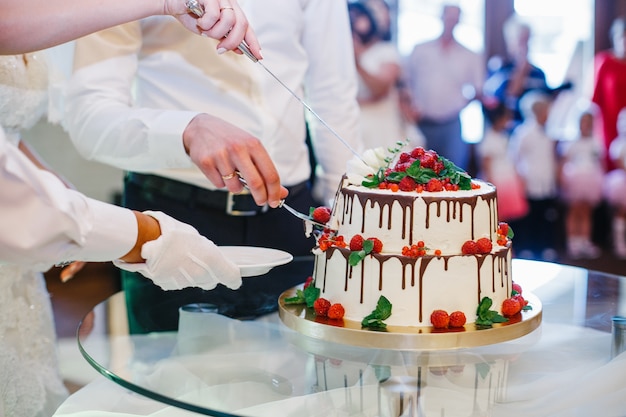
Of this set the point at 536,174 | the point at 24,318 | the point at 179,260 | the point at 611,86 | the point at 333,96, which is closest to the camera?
the point at 179,260

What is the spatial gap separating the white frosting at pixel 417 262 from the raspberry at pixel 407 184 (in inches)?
1.1

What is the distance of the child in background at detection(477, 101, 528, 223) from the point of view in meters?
6.45

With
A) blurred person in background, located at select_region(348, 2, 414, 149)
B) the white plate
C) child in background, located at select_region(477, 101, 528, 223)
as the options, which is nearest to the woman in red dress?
child in background, located at select_region(477, 101, 528, 223)

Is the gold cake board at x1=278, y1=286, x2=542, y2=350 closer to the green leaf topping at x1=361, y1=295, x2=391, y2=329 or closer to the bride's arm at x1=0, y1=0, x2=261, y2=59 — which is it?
the green leaf topping at x1=361, y1=295, x2=391, y2=329

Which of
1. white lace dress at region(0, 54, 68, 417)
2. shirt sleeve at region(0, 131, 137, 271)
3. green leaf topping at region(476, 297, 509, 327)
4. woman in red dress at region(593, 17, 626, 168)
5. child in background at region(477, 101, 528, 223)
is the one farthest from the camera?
woman in red dress at region(593, 17, 626, 168)

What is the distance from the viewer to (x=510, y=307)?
168 cm

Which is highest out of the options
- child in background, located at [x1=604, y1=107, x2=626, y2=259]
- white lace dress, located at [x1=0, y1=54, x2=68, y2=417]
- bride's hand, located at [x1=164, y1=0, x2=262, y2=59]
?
bride's hand, located at [x1=164, y1=0, x2=262, y2=59]

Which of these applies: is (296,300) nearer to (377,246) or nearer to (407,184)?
(377,246)

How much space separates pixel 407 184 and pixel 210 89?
2.53ft

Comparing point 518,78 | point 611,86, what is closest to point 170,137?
point 518,78

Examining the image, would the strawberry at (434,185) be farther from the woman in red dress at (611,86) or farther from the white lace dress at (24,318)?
the woman in red dress at (611,86)

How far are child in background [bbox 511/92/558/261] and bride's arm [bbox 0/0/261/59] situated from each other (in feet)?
17.0

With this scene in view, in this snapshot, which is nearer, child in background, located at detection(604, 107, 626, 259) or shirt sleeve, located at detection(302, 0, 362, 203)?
shirt sleeve, located at detection(302, 0, 362, 203)

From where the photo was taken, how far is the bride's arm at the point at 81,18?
5.39 feet
